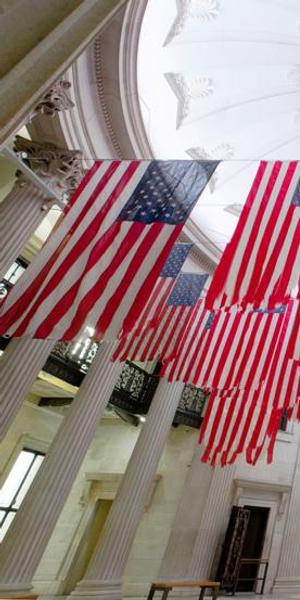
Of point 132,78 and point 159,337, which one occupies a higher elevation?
point 132,78

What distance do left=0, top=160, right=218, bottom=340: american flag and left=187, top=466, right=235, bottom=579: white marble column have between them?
10.0m

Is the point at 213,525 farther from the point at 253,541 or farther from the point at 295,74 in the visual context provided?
the point at 295,74

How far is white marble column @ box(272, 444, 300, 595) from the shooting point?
1350 centimetres

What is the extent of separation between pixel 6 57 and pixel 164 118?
9.85m

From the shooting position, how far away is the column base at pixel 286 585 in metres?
13.3

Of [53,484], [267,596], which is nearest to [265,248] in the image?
[53,484]

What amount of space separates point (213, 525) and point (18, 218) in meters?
10.7

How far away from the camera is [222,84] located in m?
11.3

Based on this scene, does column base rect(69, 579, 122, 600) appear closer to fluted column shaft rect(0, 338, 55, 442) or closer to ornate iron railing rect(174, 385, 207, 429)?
fluted column shaft rect(0, 338, 55, 442)

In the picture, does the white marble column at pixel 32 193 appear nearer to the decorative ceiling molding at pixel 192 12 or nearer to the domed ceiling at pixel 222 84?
the domed ceiling at pixel 222 84

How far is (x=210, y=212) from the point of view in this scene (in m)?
14.1

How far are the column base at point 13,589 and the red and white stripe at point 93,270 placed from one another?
212 inches

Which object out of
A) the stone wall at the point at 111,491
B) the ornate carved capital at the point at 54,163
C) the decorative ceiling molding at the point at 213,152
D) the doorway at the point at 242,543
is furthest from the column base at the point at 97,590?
the decorative ceiling molding at the point at 213,152

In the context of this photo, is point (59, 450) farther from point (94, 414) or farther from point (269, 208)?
point (269, 208)
